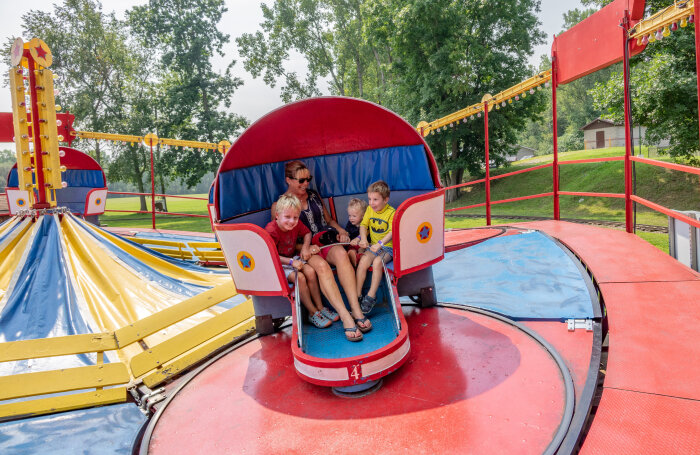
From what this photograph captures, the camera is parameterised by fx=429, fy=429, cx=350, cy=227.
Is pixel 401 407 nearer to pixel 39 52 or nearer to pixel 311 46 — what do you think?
pixel 39 52

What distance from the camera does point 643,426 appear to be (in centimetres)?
192

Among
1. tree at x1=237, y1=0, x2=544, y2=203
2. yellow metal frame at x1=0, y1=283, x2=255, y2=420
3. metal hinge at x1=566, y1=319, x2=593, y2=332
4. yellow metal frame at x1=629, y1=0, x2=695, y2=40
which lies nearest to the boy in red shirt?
yellow metal frame at x1=0, y1=283, x2=255, y2=420

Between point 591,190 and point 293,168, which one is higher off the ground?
point 293,168

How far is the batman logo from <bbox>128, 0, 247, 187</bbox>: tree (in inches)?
961

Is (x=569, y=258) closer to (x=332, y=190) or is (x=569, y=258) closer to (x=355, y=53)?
(x=332, y=190)

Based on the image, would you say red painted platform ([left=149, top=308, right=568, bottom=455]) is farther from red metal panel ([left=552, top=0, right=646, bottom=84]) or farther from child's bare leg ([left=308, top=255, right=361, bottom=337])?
red metal panel ([left=552, top=0, right=646, bottom=84])

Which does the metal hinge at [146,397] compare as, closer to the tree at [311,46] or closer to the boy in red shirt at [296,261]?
the boy in red shirt at [296,261]

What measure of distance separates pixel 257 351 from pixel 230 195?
1536mm

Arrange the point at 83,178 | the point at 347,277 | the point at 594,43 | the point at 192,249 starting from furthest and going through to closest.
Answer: the point at 83,178 < the point at 192,249 < the point at 594,43 < the point at 347,277

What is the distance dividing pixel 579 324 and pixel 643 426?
164 centimetres

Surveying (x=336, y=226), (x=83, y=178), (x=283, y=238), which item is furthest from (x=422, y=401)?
(x=83, y=178)

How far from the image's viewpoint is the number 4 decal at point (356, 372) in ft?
9.05

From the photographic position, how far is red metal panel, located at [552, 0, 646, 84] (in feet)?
16.4

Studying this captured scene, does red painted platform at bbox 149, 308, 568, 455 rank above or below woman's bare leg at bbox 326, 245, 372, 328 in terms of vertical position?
below
